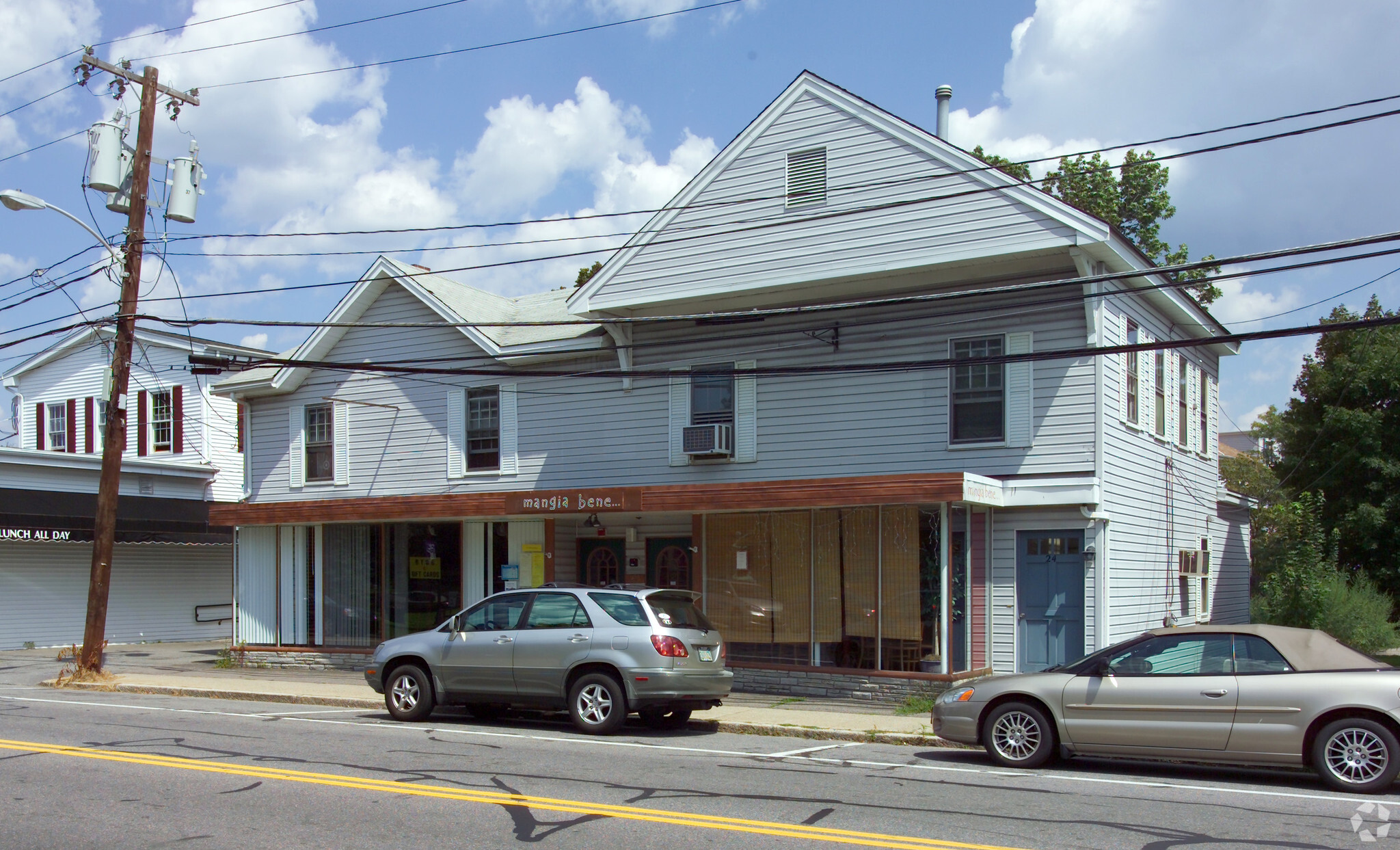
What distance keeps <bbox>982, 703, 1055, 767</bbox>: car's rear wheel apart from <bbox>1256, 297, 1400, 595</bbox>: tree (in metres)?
20.0

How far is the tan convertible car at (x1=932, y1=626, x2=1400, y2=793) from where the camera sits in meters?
9.48

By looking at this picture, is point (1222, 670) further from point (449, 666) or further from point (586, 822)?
point (449, 666)

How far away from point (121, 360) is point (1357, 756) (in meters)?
19.1

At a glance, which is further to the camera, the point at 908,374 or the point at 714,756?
the point at 908,374

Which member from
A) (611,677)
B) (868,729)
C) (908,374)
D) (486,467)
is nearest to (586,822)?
(611,677)

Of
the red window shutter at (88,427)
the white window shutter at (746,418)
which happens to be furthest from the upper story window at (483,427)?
the red window shutter at (88,427)

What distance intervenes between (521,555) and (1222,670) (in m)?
13.1

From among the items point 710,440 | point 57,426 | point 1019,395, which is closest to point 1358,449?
point 1019,395

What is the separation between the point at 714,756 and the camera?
11.4 meters

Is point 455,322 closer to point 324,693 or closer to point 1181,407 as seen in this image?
point 324,693

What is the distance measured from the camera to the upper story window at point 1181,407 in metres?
20.4

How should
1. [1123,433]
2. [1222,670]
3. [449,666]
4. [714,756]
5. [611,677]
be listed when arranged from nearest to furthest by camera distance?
[1222,670], [714,756], [611,677], [449,666], [1123,433]

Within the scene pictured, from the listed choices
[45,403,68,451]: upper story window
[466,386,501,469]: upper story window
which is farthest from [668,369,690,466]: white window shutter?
[45,403,68,451]: upper story window

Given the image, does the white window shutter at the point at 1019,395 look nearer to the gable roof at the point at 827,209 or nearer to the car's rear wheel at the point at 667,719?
the gable roof at the point at 827,209
